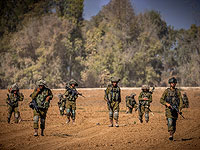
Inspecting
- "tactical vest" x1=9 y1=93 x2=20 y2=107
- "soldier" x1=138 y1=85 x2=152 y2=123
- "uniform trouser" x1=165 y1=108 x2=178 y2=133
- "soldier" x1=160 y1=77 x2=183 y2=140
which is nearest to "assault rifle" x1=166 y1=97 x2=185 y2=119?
"soldier" x1=160 y1=77 x2=183 y2=140

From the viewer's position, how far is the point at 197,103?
32.6 metres

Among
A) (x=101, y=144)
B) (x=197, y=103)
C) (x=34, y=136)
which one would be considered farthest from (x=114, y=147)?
(x=197, y=103)

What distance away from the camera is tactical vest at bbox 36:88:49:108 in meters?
10.6

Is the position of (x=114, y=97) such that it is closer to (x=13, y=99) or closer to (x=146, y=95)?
(x=146, y=95)

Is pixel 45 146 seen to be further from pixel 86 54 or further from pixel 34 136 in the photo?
pixel 86 54

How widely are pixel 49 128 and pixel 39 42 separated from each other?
38.6m

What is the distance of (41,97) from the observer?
10.7m

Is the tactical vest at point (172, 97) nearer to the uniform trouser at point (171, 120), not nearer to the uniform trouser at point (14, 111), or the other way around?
the uniform trouser at point (171, 120)

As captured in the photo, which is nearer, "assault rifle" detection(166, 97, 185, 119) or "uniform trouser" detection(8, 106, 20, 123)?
"assault rifle" detection(166, 97, 185, 119)

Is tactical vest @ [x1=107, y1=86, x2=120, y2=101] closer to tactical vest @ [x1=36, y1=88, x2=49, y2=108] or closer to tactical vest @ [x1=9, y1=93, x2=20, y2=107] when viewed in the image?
tactical vest @ [x1=36, y1=88, x2=49, y2=108]

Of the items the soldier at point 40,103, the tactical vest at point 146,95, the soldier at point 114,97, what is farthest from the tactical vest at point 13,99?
the tactical vest at point 146,95

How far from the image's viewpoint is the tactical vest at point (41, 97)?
10.6 meters

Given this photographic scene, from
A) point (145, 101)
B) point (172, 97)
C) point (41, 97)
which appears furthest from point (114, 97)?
point (41, 97)

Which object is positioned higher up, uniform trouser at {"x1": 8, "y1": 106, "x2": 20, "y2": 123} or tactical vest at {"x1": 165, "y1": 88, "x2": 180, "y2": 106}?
tactical vest at {"x1": 165, "y1": 88, "x2": 180, "y2": 106}
